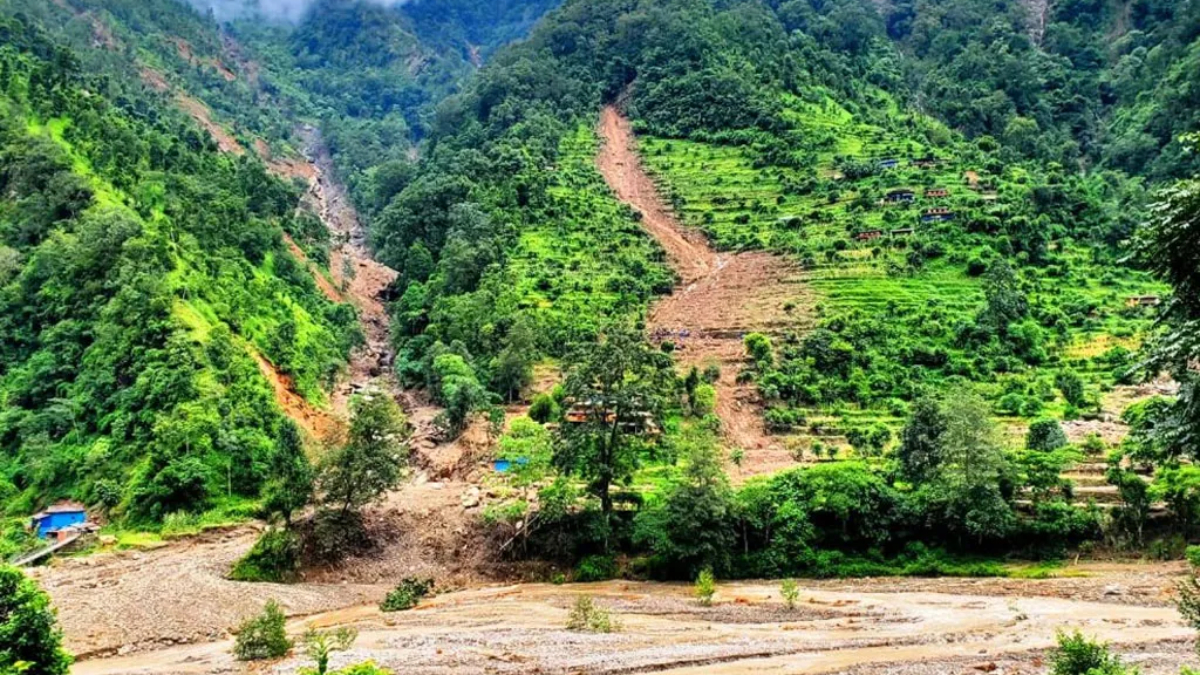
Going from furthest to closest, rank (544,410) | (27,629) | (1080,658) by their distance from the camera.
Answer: (544,410) → (27,629) → (1080,658)

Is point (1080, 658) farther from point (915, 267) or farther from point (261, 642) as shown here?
point (915, 267)

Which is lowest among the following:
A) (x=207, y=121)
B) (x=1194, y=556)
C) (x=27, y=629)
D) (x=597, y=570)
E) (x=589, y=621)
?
(x=589, y=621)

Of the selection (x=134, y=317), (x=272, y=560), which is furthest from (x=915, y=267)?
(x=134, y=317)

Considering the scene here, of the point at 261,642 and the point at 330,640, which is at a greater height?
the point at 261,642

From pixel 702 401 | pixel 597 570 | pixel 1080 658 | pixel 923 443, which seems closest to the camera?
pixel 1080 658

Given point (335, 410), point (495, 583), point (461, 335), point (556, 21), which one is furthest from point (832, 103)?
point (495, 583)

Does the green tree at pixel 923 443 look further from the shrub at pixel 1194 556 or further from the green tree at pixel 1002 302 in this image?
the green tree at pixel 1002 302

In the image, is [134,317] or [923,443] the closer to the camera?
[923,443]

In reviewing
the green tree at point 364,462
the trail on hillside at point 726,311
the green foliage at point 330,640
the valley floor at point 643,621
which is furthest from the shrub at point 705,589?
the green tree at point 364,462
